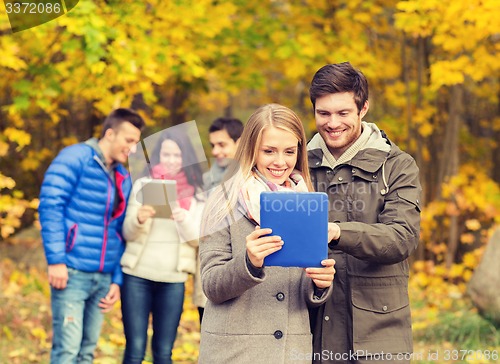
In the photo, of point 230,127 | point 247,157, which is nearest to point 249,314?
point 247,157

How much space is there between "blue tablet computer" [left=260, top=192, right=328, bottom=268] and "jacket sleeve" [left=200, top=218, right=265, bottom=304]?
4.1 inches

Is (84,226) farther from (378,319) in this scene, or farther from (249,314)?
(378,319)

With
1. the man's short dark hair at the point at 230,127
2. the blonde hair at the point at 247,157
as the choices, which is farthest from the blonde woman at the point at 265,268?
the man's short dark hair at the point at 230,127

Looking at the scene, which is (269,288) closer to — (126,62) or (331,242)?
(331,242)

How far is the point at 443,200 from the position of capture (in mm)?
8828

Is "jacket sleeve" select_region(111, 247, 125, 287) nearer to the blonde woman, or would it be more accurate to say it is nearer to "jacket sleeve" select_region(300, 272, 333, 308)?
the blonde woman

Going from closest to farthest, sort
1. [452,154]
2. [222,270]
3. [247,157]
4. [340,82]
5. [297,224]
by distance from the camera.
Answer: [297,224] → [222,270] → [247,157] → [340,82] → [452,154]

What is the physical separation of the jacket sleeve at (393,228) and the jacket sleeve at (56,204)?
2.16m

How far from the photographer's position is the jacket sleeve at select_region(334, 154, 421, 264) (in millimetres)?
2480

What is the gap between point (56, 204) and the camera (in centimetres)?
416

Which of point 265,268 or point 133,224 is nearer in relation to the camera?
point 265,268

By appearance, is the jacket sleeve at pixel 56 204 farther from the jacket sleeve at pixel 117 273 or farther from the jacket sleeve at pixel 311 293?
the jacket sleeve at pixel 311 293

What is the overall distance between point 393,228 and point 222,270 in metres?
0.63

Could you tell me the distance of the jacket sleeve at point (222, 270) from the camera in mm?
2336
